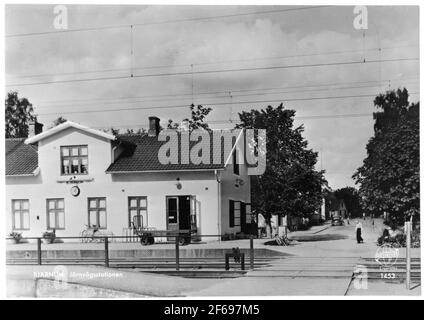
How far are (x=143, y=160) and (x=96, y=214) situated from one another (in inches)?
117

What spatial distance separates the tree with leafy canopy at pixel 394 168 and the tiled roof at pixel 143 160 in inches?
255

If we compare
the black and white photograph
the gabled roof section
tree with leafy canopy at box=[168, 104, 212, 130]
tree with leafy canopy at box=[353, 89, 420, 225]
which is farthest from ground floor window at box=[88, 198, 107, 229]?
tree with leafy canopy at box=[353, 89, 420, 225]

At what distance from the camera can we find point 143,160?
22562mm

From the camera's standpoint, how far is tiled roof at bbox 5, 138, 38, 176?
2152 cm

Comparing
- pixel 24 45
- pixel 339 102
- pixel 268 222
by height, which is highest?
pixel 24 45

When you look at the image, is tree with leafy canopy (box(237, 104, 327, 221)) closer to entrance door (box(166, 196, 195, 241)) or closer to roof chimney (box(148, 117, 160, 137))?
entrance door (box(166, 196, 195, 241))

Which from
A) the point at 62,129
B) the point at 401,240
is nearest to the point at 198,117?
the point at 62,129

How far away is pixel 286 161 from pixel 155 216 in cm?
581

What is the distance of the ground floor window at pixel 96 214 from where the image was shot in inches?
862

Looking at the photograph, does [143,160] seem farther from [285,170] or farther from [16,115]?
[16,115]

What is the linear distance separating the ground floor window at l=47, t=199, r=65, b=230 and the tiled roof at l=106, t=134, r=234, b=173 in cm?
248

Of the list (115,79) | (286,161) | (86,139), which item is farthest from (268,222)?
(115,79)
